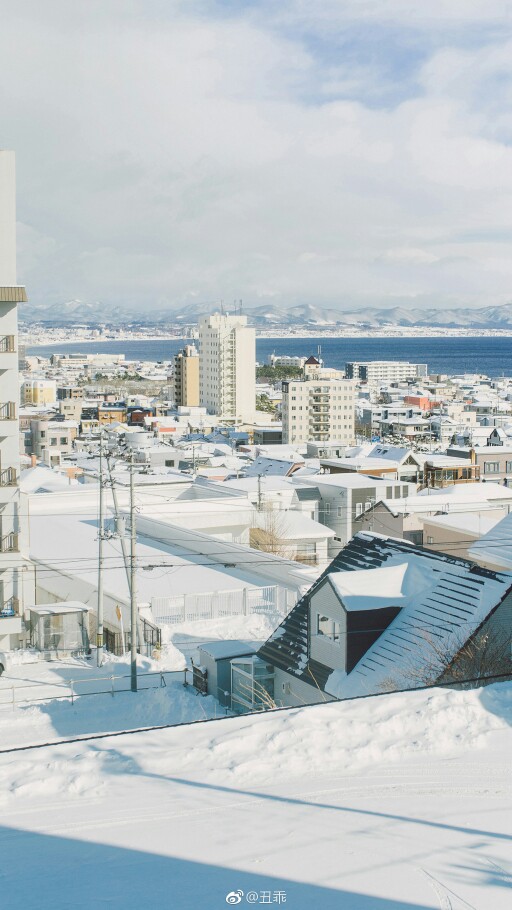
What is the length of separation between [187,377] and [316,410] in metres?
21.8

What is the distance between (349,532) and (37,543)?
6903 millimetres

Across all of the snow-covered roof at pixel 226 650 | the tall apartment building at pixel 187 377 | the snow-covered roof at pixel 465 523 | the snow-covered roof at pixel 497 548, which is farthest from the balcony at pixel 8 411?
the tall apartment building at pixel 187 377

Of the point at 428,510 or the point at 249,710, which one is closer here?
the point at 249,710

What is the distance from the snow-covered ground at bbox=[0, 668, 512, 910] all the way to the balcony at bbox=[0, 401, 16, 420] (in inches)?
234

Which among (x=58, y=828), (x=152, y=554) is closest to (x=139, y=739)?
(x=58, y=828)

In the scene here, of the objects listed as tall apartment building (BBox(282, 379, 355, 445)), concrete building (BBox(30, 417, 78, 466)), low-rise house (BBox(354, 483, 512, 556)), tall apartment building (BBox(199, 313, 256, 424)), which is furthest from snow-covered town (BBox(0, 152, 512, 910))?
tall apartment building (BBox(199, 313, 256, 424))

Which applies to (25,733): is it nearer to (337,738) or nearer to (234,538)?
(337,738)

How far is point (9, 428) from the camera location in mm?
9336

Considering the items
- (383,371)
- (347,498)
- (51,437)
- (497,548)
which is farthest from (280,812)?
(383,371)

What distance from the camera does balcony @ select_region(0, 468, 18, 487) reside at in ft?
30.9

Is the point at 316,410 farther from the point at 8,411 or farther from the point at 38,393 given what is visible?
the point at 8,411

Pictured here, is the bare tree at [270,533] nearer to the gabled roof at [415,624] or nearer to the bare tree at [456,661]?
the gabled roof at [415,624]

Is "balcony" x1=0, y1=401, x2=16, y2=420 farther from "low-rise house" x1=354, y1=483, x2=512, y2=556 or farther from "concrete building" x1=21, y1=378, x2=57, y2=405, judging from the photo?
"concrete building" x1=21, y1=378, x2=57, y2=405

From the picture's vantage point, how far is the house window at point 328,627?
5.69 meters
